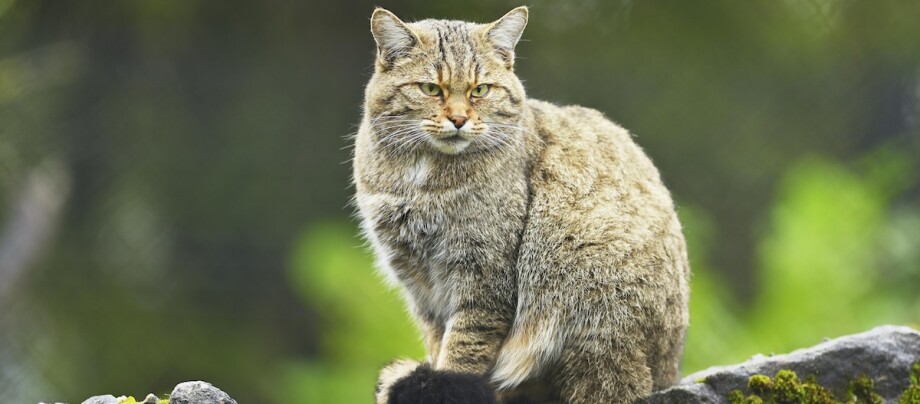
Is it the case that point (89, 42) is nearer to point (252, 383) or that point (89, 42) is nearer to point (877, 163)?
point (252, 383)

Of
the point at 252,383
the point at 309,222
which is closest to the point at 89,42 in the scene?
the point at 309,222

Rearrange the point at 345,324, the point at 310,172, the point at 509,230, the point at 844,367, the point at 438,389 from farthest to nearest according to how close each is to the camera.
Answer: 1. the point at 310,172
2. the point at 345,324
3. the point at 844,367
4. the point at 509,230
5. the point at 438,389

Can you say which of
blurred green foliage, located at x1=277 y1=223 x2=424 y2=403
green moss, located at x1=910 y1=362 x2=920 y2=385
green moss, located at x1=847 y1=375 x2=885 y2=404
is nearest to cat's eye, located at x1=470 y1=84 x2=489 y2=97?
green moss, located at x1=847 y1=375 x2=885 y2=404

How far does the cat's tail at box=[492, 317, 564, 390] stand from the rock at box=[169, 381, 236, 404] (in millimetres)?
970

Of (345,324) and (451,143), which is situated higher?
(345,324)

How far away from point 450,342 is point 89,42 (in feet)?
13.4

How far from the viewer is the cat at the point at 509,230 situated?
Result: 371 centimetres

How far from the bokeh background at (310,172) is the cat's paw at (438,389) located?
318 cm

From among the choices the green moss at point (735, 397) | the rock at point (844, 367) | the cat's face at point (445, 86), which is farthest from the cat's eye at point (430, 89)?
the green moss at point (735, 397)

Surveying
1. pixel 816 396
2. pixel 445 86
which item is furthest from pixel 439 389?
pixel 816 396

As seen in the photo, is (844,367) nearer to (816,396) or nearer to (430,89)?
(816,396)

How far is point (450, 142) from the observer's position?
12.3ft

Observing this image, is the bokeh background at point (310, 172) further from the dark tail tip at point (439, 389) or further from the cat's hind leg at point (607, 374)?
the dark tail tip at point (439, 389)

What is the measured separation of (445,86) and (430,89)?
61 mm
